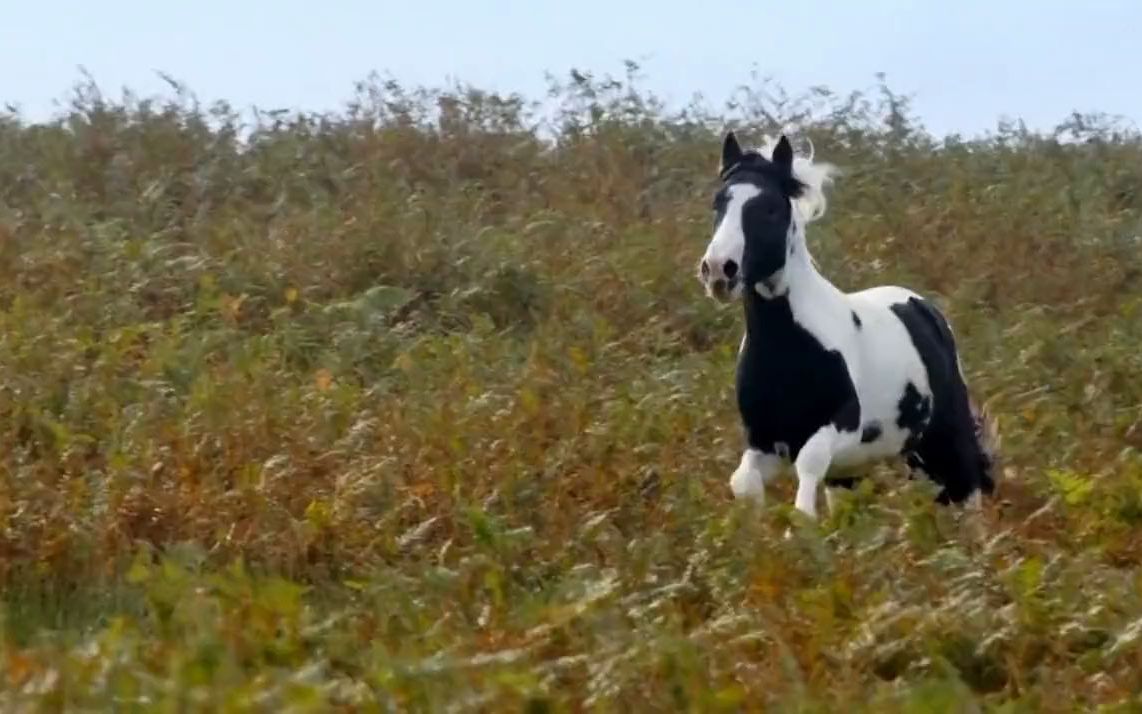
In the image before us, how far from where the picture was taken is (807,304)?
7.39 m

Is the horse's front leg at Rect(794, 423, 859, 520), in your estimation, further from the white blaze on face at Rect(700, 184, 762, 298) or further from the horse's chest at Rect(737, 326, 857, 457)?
the white blaze on face at Rect(700, 184, 762, 298)

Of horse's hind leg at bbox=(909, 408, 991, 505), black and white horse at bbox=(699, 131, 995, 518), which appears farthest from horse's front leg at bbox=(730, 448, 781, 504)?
horse's hind leg at bbox=(909, 408, 991, 505)

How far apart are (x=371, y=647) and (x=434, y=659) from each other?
24.7 inches

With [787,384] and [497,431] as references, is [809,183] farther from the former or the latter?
[497,431]

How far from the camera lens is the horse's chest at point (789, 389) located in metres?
7.17

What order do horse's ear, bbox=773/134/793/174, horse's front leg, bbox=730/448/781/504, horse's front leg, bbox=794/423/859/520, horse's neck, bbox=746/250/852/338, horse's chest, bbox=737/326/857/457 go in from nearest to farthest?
horse's front leg, bbox=794/423/859/520
horse's front leg, bbox=730/448/781/504
horse's chest, bbox=737/326/857/457
horse's neck, bbox=746/250/852/338
horse's ear, bbox=773/134/793/174

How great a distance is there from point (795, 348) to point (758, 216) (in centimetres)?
55

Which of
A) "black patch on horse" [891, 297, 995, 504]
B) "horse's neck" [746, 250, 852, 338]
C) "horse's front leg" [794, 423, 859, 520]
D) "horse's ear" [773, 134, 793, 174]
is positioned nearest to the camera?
"horse's front leg" [794, 423, 859, 520]

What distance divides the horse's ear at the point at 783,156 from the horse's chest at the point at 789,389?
69 centimetres

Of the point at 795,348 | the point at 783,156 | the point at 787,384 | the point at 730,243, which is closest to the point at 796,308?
the point at 795,348

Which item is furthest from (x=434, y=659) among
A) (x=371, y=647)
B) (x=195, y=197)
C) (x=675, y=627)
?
(x=195, y=197)

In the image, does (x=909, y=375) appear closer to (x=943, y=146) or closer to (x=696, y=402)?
(x=696, y=402)

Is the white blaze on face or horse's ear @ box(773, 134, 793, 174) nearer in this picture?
the white blaze on face

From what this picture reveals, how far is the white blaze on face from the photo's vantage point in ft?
22.9
